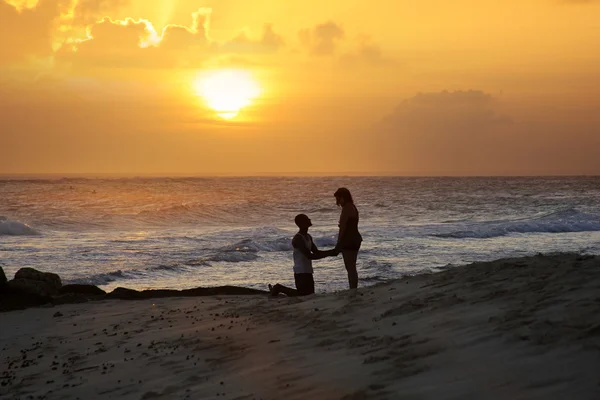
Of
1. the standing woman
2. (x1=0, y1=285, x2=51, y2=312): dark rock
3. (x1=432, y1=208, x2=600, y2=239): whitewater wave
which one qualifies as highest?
A: the standing woman

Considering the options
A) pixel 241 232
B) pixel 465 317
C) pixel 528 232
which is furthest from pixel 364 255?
pixel 465 317

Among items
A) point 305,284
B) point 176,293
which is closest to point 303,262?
point 305,284

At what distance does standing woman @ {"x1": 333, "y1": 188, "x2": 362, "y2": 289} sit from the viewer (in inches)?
486

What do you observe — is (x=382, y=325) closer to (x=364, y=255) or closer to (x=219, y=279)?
(x=219, y=279)

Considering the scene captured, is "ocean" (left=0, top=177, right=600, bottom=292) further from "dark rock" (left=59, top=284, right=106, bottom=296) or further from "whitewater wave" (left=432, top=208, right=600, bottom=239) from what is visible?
"dark rock" (left=59, top=284, right=106, bottom=296)

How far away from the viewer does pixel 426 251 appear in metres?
28.1

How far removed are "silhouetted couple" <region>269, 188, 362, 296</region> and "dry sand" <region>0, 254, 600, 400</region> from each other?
1497mm

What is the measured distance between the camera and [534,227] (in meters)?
41.1

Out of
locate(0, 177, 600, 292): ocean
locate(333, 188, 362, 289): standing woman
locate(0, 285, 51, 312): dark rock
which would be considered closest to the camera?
locate(333, 188, 362, 289): standing woman

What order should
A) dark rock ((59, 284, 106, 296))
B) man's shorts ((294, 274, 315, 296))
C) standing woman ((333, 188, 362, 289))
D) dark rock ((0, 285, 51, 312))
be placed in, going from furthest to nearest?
dark rock ((59, 284, 106, 296)) → dark rock ((0, 285, 51, 312)) → man's shorts ((294, 274, 315, 296)) → standing woman ((333, 188, 362, 289))

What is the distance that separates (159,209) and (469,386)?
51.7 metres

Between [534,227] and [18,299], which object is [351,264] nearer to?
[18,299]

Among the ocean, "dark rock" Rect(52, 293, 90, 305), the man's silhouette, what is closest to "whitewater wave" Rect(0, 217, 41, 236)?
the ocean

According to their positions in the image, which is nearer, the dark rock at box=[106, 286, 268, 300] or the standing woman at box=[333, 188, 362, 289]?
the standing woman at box=[333, 188, 362, 289]
